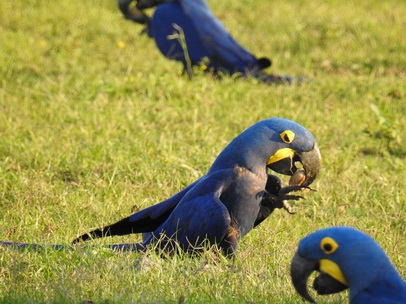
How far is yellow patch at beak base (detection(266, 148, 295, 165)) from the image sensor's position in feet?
12.5

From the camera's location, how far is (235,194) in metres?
3.71

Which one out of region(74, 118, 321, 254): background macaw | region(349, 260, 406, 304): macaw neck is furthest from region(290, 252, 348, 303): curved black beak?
region(74, 118, 321, 254): background macaw

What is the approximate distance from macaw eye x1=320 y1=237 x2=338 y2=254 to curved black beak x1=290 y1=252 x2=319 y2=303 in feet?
0.29

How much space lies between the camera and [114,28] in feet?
32.1

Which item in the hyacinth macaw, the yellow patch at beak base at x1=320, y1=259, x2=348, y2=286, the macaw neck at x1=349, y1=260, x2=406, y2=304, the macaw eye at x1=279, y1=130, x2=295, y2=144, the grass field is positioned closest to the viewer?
the macaw neck at x1=349, y1=260, x2=406, y2=304

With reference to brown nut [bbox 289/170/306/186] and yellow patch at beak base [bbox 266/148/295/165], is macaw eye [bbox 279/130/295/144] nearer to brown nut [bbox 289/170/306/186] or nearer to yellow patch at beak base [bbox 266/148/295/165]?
yellow patch at beak base [bbox 266/148/295/165]

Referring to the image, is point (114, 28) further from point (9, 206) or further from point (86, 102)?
point (9, 206)

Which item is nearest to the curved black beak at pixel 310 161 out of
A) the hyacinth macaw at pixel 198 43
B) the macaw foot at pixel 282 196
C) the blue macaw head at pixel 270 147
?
the blue macaw head at pixel 270 147

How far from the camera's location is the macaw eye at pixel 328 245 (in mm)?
2732

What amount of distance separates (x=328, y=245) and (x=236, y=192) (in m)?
1.01

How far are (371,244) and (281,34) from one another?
7.19m

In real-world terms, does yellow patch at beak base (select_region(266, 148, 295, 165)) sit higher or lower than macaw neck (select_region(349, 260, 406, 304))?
lower

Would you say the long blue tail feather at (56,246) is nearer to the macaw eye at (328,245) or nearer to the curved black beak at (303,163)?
the curved black beak at (303,163)

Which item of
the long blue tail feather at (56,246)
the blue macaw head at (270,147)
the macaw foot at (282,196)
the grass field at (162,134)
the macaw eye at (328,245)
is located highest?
the macaw eye at (328,245)
